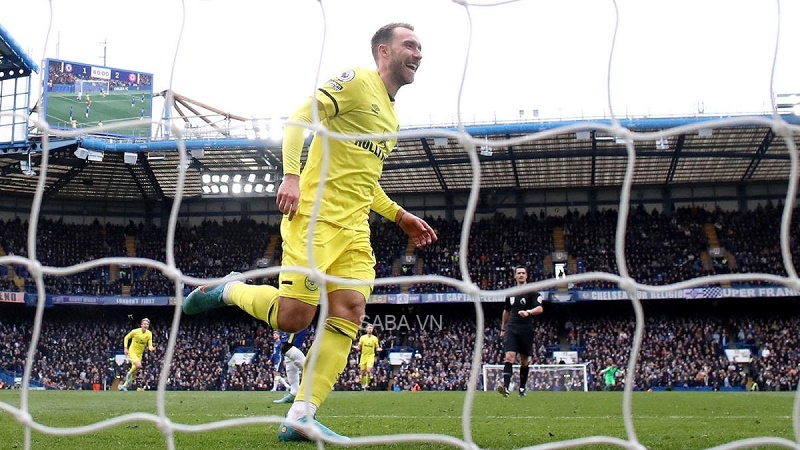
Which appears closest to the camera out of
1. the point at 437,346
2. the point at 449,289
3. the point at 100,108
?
the point at 100,108

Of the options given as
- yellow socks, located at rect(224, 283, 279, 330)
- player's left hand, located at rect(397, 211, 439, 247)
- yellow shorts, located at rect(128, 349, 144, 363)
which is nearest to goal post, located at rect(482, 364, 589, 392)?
yellow shorts, located at rect(128, 349, 144, 363)

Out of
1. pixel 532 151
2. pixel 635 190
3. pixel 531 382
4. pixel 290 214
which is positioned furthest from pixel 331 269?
pixel 635 190

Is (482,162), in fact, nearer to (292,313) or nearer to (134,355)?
(134,355)

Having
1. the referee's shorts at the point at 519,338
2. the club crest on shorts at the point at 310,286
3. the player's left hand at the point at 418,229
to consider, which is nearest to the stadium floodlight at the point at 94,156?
the referee's shorts at the point at 519,338

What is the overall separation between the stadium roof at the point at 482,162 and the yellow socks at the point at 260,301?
18984mm

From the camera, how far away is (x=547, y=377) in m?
22.0

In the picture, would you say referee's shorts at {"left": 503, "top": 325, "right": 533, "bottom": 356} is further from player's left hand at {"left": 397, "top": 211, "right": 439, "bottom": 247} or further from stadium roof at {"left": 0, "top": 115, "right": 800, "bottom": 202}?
stadium roof at {"left": 0, "top": 115, "right": 800, "bottom": 202}

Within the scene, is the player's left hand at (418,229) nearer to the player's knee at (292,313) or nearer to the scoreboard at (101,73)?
the player's knee at (292,313)

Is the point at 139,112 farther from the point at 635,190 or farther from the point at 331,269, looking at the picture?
the point at 331,269

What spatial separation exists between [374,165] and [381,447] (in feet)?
5.04

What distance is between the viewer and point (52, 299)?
2816cm

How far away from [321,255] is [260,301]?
467 mm

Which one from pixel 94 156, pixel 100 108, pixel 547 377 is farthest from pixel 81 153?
pixel 547 377

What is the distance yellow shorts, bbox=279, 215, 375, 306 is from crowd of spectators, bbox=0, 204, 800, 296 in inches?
912
